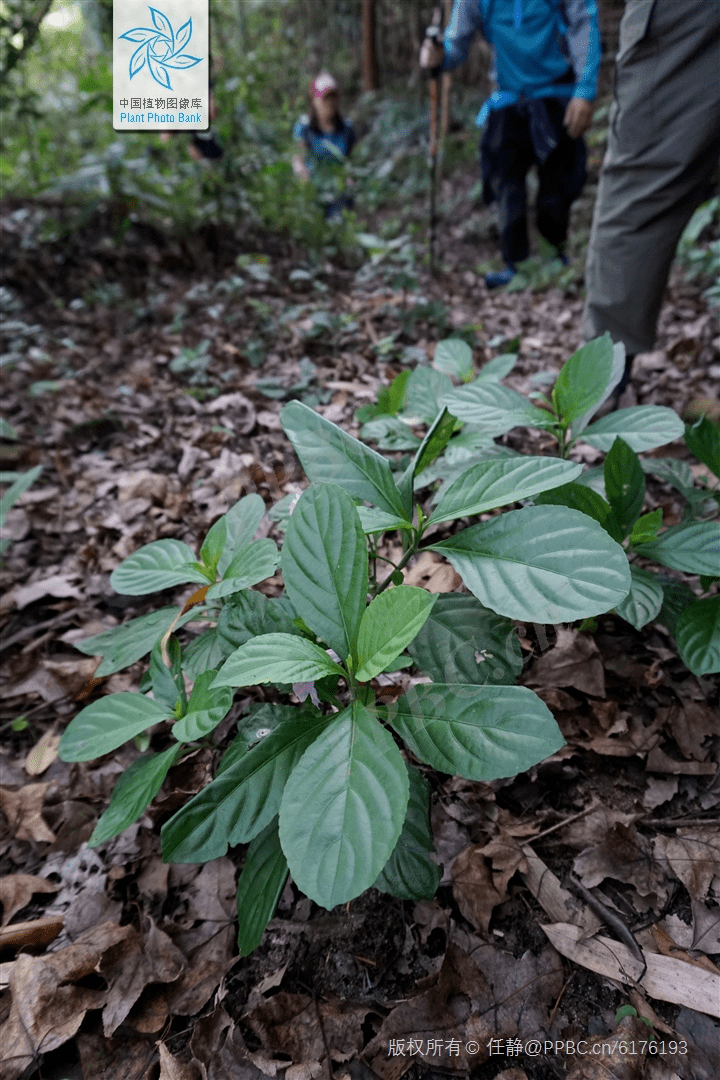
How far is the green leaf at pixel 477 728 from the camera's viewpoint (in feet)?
2.58

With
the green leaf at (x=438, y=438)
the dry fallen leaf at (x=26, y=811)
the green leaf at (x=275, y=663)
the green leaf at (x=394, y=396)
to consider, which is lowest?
the dry fallen leaf at (x=26, y=811)

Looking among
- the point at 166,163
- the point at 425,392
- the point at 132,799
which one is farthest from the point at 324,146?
the point at 132,799

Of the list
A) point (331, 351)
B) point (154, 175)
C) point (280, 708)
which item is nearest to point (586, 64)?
point (331, 351)

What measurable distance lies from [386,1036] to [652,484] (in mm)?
1810

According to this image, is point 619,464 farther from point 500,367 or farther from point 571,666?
point 500,367

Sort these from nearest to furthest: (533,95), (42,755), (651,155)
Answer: (42,755) < (651,155) < (533,95)

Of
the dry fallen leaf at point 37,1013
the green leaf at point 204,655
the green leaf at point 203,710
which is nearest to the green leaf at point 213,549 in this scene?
the green leaf at point 204,655

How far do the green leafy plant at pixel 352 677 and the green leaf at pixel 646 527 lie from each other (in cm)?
39

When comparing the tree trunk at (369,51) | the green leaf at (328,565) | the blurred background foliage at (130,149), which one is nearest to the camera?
the green leaf at (328,565)

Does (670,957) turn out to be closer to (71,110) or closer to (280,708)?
(280,708)

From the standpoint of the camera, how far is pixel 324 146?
218 inches

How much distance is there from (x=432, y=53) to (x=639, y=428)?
12.1ft

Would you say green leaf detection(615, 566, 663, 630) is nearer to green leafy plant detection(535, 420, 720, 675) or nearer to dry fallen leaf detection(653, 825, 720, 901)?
green leafy plant detection(535, 420, 720, 675)

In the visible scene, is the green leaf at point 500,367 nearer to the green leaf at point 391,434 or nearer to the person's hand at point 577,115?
the green leaf at point 391,434
